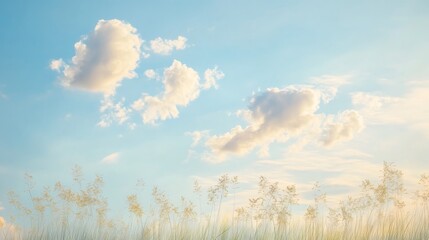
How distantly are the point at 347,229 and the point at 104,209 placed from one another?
6035 mm

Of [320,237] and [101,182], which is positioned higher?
[101,182]

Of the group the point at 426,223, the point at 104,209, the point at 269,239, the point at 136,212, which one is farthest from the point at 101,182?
the point at 426,223

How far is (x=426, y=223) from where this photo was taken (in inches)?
493

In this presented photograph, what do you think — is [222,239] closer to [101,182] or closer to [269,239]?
[269,239]

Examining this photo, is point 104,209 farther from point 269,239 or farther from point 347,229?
point 347,229

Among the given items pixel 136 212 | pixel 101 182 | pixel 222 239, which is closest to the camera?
pixel 222 239

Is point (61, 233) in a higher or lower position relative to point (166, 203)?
lower

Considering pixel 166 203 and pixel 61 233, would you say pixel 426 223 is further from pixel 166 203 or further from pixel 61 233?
pixel 61 233

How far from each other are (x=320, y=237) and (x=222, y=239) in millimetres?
2321

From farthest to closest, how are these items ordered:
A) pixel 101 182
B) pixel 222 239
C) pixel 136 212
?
pixel 101 182 < pixel 136 212 < pixel 222 239

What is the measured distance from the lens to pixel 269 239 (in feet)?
39.6

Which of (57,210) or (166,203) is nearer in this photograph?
(166,203)

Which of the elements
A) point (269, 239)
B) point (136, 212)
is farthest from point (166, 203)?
point (269, 239)

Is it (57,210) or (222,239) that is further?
(57,210)
